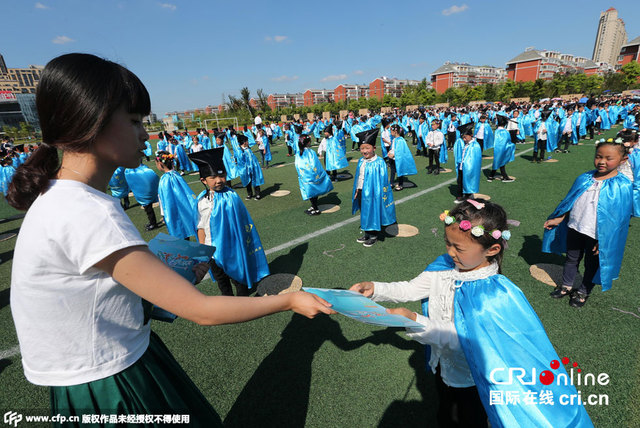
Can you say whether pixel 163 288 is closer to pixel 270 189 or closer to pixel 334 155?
pixel 270 189

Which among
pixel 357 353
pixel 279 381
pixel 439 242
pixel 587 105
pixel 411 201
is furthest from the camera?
pixel 587 105

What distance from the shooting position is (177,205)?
239 inches

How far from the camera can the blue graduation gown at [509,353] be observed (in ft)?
5.19

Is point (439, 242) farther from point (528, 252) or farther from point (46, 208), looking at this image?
point (46, 208)

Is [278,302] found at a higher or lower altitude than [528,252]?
higher

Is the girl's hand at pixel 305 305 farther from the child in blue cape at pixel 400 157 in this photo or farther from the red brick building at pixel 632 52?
the red brick building at pixel 632 52

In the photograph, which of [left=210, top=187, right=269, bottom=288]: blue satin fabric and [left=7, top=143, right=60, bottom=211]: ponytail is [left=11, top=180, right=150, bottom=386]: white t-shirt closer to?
[left=7, top=143, right=60, bottom=211]: ponytail

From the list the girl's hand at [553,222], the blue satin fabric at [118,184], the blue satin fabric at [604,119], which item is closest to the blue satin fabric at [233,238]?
the girl's hand at [553,222]

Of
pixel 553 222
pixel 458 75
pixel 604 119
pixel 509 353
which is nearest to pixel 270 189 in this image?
pixel 553 222

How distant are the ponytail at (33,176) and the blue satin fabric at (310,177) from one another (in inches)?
256

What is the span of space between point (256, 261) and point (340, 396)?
2141mm

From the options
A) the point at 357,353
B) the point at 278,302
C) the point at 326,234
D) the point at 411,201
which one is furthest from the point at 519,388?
the point at 411,201

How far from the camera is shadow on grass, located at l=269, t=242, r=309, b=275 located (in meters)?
5.01

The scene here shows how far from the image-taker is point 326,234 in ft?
20.7
